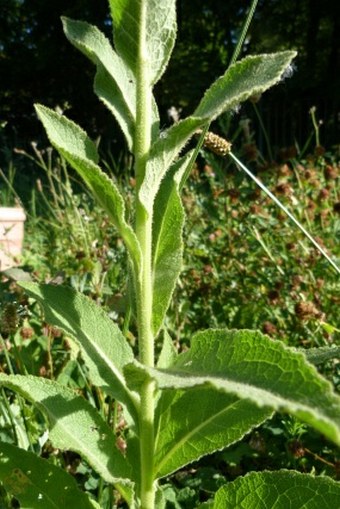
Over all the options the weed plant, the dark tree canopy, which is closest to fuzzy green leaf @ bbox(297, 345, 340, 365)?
the weed plant

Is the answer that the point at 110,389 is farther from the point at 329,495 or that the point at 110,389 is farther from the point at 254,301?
the point at 254,301

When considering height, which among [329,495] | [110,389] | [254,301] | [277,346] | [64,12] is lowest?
[254,301]

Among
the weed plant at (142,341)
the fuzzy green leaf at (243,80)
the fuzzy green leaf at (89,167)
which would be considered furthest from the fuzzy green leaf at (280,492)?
the fuzzy green leaf at (243,80)

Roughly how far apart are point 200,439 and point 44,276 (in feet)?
6.77

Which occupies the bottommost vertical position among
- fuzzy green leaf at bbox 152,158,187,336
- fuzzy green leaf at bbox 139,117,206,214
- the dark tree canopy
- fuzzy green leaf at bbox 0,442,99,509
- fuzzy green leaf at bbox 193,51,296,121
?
fuzzy green leaf at bbox 0,442,99,509

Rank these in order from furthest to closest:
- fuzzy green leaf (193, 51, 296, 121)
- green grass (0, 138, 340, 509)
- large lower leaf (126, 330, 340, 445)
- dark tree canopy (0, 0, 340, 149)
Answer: dark tree canopy (0, 0, 340, 149)
green grass (0, 138, 340, 509)
fuzzy green leaf (193, 51, 296, 121)
large lower leaf (126, 330, 340, 445)

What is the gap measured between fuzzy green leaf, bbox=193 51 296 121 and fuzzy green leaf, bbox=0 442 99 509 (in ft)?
1.87

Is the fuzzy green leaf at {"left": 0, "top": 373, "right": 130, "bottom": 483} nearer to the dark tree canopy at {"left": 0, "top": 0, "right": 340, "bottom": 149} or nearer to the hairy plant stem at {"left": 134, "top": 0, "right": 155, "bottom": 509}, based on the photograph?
the hairy plant stem at {"left": 134, "top": 0, "right": 155, "bottom": 509}

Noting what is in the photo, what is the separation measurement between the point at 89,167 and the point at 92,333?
0.29 metres

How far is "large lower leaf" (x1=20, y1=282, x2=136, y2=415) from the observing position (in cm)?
96

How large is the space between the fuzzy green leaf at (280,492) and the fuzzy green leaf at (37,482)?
212 mm

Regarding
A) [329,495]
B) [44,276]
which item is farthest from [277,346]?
[44,276]

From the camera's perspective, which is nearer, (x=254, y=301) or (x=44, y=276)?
(x=254, y=301)

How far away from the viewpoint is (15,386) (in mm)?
861
